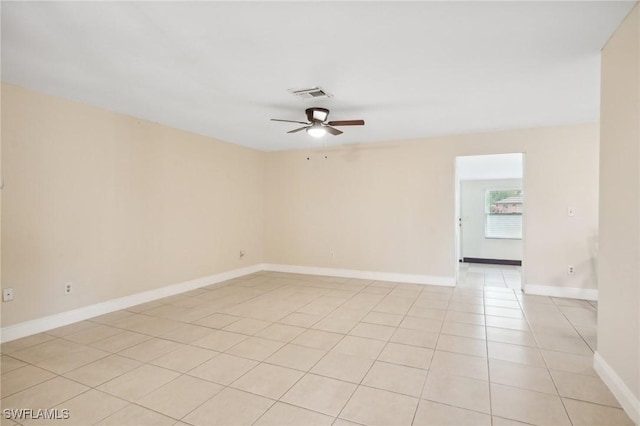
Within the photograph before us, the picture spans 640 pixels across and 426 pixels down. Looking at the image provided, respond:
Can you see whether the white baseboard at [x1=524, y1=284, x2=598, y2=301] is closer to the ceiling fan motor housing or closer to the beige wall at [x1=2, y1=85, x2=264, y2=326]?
the ceiling fan motor housing

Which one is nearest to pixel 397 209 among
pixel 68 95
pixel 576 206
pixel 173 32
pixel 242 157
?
pixel 576 206

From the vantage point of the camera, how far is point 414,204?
5379mm

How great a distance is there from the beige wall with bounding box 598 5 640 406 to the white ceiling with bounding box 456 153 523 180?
2.83 meters

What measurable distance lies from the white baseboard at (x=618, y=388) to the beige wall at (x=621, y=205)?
0.13 feet

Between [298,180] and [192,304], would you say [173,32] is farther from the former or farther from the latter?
[298,180]

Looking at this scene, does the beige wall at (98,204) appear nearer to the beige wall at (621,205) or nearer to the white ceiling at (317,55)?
the white ceiling at (317,55)

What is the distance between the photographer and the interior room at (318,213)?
2.02 m

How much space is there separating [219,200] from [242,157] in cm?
106

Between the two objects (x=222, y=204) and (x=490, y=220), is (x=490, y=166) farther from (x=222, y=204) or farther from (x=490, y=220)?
(x=222, y=204)

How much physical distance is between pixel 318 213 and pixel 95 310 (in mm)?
3826

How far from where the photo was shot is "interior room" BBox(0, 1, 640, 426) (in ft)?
6.61

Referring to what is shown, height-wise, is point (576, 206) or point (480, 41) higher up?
point (480, 41)

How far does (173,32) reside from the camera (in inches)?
86.8

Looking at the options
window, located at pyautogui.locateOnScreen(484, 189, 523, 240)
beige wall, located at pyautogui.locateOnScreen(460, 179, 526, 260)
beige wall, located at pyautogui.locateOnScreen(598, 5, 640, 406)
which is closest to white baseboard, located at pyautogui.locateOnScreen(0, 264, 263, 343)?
beige wall, located at pyautogui.locateOnScreen(598, 5, 640, 406)
